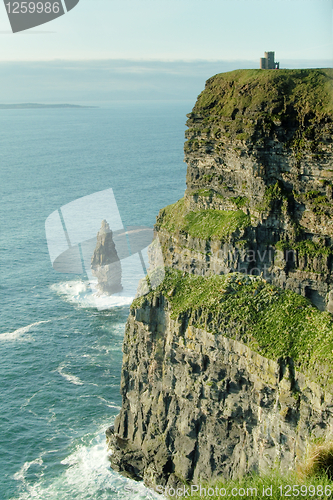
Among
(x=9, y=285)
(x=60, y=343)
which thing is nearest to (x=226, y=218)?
(x=60, y=343)

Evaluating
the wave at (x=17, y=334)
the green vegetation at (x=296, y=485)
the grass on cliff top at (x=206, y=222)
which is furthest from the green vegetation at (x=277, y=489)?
the wave at (x=17, y=334)

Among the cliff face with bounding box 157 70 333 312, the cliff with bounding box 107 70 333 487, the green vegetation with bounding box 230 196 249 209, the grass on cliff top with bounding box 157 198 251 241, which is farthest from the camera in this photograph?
the green vegetation with bounding box 230 196 249 209

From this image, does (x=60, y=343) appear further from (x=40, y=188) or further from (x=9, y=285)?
(x=40, y=188)

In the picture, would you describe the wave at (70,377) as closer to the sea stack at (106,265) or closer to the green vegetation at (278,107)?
the sea stack at (106,265)

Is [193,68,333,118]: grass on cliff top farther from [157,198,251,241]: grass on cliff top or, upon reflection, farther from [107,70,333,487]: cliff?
[157,198,251,241]: grass on cliff top

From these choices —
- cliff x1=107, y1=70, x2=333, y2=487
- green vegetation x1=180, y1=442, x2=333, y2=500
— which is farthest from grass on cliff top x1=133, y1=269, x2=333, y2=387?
green vegetation x1=180, y1=442, x2=333, y2=500

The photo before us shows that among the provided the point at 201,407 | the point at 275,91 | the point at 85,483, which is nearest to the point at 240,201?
the point at 275,91
